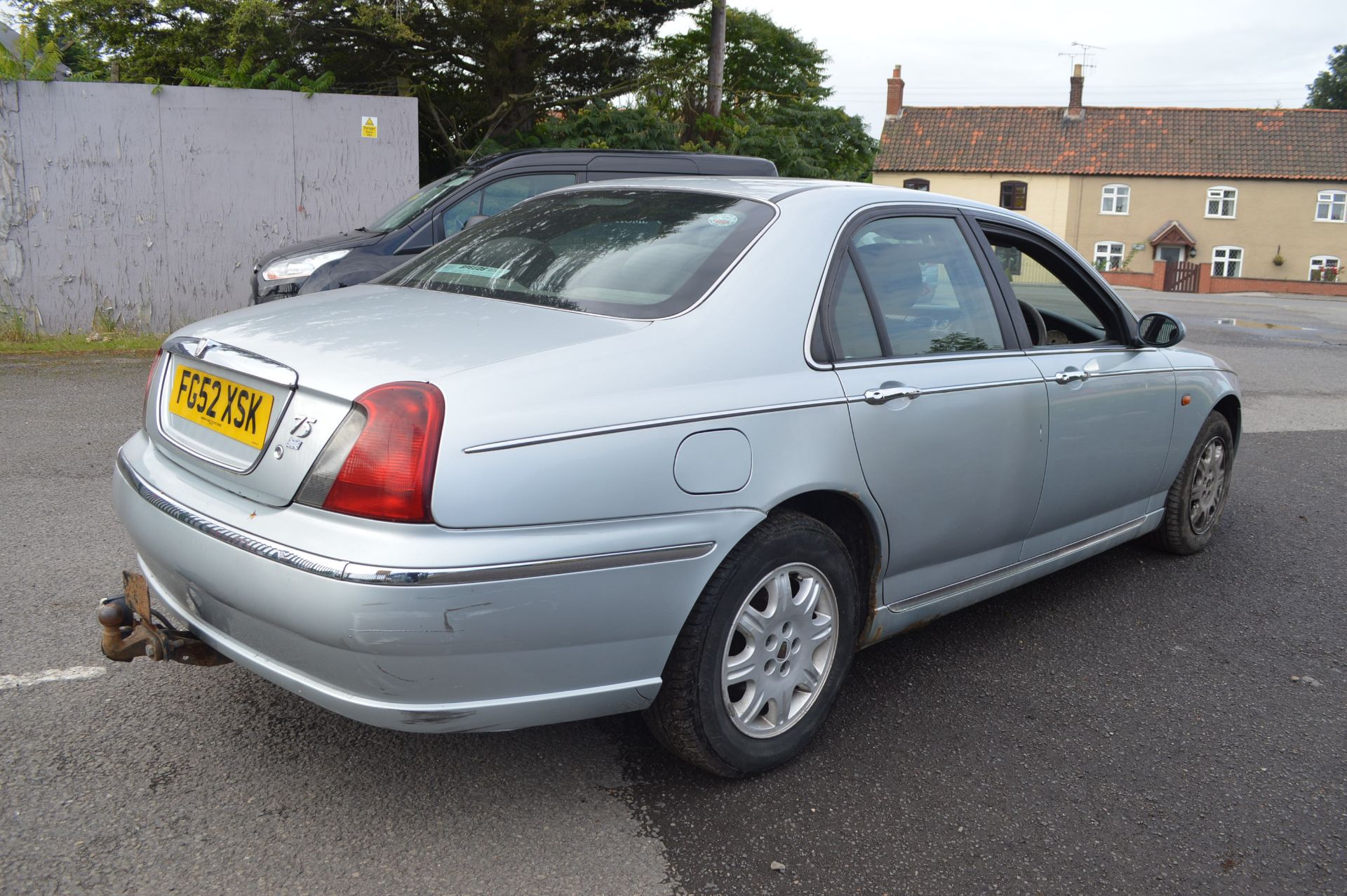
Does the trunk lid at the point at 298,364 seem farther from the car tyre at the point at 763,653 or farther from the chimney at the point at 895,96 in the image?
the chimney at the point at 895,96

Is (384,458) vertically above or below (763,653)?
above

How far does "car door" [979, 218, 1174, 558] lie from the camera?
3.84m

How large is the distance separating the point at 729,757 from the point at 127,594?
1.57m

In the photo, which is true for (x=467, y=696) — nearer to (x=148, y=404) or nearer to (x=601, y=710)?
(x=601, y=710)

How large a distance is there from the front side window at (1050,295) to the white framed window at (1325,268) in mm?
54961

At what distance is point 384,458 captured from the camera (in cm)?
234

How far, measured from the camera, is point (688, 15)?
47.1 feet

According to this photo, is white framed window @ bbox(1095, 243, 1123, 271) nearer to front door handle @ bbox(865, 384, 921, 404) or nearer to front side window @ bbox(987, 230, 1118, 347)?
front side window @ bbox(987, 230, 1118, 347)

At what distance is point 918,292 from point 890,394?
52 cm

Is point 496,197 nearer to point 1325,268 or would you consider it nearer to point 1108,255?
point 1108,255

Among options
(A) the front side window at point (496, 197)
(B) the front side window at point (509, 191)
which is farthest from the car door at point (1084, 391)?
(B) the front side window at point (509, 191)

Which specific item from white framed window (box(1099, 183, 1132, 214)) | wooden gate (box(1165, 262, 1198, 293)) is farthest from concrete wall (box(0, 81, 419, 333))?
white framed window (box(1099, 183, 1132, 214))

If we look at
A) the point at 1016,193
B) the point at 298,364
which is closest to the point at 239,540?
the point at 298,364

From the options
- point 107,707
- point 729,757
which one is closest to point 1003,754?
point 729,757
